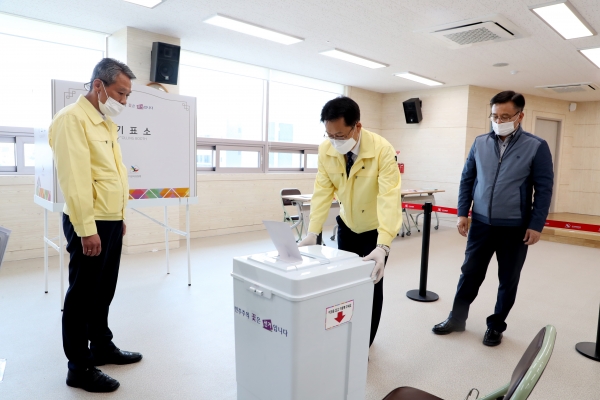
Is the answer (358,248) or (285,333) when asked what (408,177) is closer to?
(358,248)

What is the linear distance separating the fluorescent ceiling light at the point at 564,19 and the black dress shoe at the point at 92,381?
444 centimetres

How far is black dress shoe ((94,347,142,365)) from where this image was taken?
7.54 feet

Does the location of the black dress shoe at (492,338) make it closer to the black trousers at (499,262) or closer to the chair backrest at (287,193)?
the black trousers at (499,262)

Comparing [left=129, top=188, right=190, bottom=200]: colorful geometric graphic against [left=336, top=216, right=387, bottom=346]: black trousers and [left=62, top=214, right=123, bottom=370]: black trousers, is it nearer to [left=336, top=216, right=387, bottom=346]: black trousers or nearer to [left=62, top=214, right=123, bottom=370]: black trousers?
[left=62, top=214, right=123, bottom=370]: black trousers

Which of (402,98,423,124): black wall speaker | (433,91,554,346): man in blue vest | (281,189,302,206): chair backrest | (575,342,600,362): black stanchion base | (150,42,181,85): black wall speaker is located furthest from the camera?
(402,98,423,124): black wall speaker

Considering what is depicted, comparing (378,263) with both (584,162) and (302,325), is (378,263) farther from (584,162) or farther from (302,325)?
(584,162)

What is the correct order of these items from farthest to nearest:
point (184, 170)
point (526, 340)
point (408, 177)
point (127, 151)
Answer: point (408, 177) → point (184, 170) → point (127, 151) → point (526, 340)

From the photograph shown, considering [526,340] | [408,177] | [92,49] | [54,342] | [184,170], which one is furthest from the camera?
[408,177]

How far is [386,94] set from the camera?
28.5 feet

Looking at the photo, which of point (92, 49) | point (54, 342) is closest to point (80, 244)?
point (54, 342)

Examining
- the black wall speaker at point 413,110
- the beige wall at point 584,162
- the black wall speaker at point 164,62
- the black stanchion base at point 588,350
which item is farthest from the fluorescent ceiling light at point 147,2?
the beige wall at point 584,162

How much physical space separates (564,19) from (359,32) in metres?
2.05

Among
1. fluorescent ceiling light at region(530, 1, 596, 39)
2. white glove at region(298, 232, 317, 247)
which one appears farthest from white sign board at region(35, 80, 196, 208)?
fluorescent ceiling light at region(530, 1, 596, 39)

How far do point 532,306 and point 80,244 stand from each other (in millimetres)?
3530
